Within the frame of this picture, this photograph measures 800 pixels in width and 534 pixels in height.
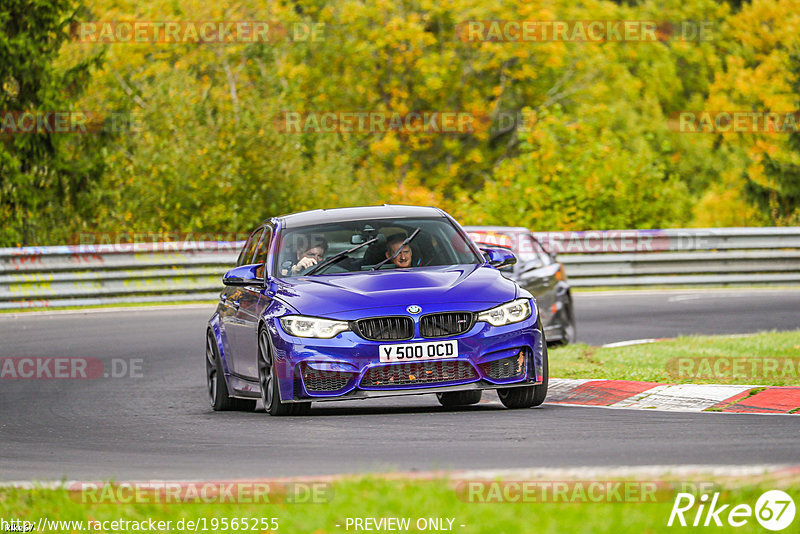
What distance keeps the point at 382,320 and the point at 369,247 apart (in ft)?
4.22

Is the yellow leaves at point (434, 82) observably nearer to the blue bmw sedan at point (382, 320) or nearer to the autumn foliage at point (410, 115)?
the autumn foliage at point (410, 115)

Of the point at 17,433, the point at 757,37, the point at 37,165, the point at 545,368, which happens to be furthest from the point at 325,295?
the point at 757,37

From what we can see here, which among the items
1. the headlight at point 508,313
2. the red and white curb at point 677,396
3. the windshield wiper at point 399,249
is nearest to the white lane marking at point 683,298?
the red and white curb at point 677,396

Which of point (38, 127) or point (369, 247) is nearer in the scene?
point (369, 247)

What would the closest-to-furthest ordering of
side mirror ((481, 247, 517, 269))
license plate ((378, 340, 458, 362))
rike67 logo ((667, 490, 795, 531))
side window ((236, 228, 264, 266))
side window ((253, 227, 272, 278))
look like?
rike67 logo ((667, 490, 795, 531))
license plate ((378, 340, 458, 362))
side mirror ((481, 247, 517, 269))
side window ((253, 227, 272, 278))
side window ((236, 228, 264, 266))

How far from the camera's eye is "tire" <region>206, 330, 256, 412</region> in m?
12.3

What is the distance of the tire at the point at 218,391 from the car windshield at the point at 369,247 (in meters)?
1.35

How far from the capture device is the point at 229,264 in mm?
26203

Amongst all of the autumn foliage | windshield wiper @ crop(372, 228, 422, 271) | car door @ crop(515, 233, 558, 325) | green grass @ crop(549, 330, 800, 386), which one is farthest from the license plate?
the autumn foliage

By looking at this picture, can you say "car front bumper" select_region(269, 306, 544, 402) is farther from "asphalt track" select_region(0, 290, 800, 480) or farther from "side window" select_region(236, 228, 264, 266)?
"side window" select_region(236, 228, 264, 266)

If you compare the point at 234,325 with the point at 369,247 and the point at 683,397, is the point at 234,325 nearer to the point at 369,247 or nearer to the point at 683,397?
the point at 369,247

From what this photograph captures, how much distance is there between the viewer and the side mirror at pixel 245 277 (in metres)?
11.4

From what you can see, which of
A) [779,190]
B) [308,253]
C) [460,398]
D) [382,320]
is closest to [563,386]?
[460,398]

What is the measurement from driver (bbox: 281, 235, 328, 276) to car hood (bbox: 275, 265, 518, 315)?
295 mm
